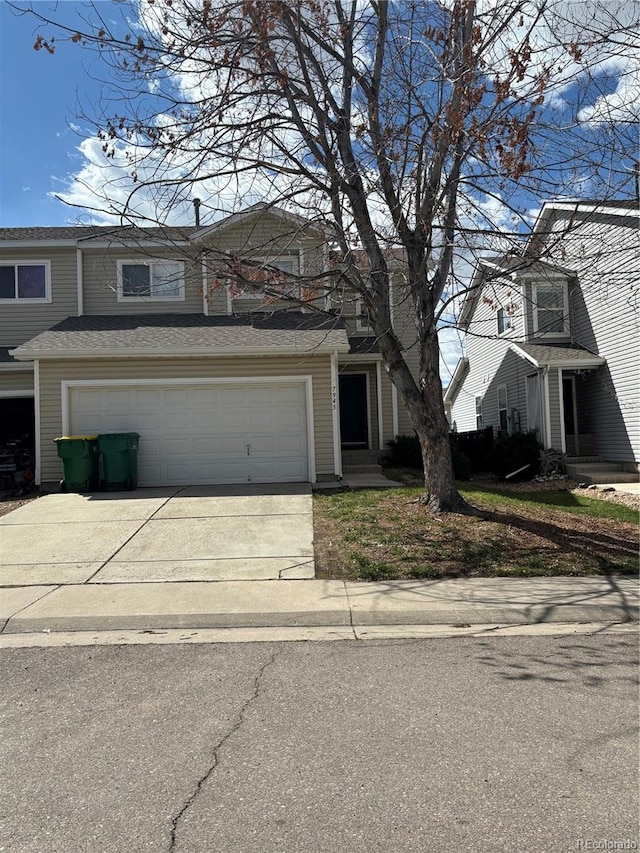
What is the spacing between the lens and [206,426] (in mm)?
13297

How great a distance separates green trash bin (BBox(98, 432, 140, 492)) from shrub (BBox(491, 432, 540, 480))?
31.0ft

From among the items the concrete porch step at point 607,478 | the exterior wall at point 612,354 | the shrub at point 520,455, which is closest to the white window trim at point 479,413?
the exterior wall at point 612,354

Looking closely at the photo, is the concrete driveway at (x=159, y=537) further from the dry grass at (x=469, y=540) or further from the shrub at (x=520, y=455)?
the shrub at (x=520, y=455)

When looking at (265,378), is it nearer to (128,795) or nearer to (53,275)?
(53,275)

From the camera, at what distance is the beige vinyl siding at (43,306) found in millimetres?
16719

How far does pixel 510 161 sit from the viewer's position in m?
6.46

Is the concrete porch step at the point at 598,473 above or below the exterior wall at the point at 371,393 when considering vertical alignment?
below

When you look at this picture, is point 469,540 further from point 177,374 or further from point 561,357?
point 561,357

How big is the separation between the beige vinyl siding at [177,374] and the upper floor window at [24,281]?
4.89 m

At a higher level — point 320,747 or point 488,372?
point 488,372

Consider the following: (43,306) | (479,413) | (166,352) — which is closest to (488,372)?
(479,413)

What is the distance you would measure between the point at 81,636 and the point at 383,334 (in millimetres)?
5531

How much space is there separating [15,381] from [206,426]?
19.4ft

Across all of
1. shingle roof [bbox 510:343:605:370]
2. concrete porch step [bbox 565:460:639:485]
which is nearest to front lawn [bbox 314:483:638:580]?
concrete porch step [bbox 565:460:639:485]
